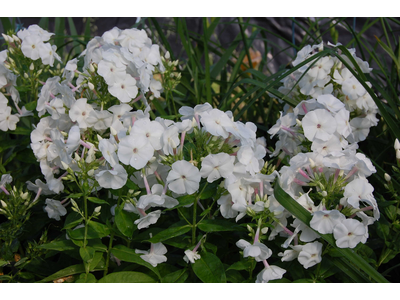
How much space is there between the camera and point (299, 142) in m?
1.26

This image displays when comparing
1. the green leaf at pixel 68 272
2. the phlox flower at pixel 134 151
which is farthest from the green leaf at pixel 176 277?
the phlox flower at pixel 134 151

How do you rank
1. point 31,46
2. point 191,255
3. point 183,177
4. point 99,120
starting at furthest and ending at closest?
1. point 31,46
2. point 99,120
3. point 191,255
4. point 183,177

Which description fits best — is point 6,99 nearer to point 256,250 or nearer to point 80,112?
point 80,112

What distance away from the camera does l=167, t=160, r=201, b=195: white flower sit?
3.06 ft

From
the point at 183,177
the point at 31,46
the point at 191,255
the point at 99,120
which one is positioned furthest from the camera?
the point at 31,46

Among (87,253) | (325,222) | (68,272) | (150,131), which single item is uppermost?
(150,131)

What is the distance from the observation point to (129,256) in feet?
3.55

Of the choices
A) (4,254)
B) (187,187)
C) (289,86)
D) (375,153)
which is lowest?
(4,254)

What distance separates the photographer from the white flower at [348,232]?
951 millimetres

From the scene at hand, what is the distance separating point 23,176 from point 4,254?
0.36 meters

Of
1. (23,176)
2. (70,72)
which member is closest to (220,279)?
(70,72)

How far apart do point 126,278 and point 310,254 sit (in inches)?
19.3

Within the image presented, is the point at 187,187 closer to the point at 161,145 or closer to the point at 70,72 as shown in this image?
the point at 161,145

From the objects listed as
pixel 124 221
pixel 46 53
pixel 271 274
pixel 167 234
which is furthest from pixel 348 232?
pixel 46 53
